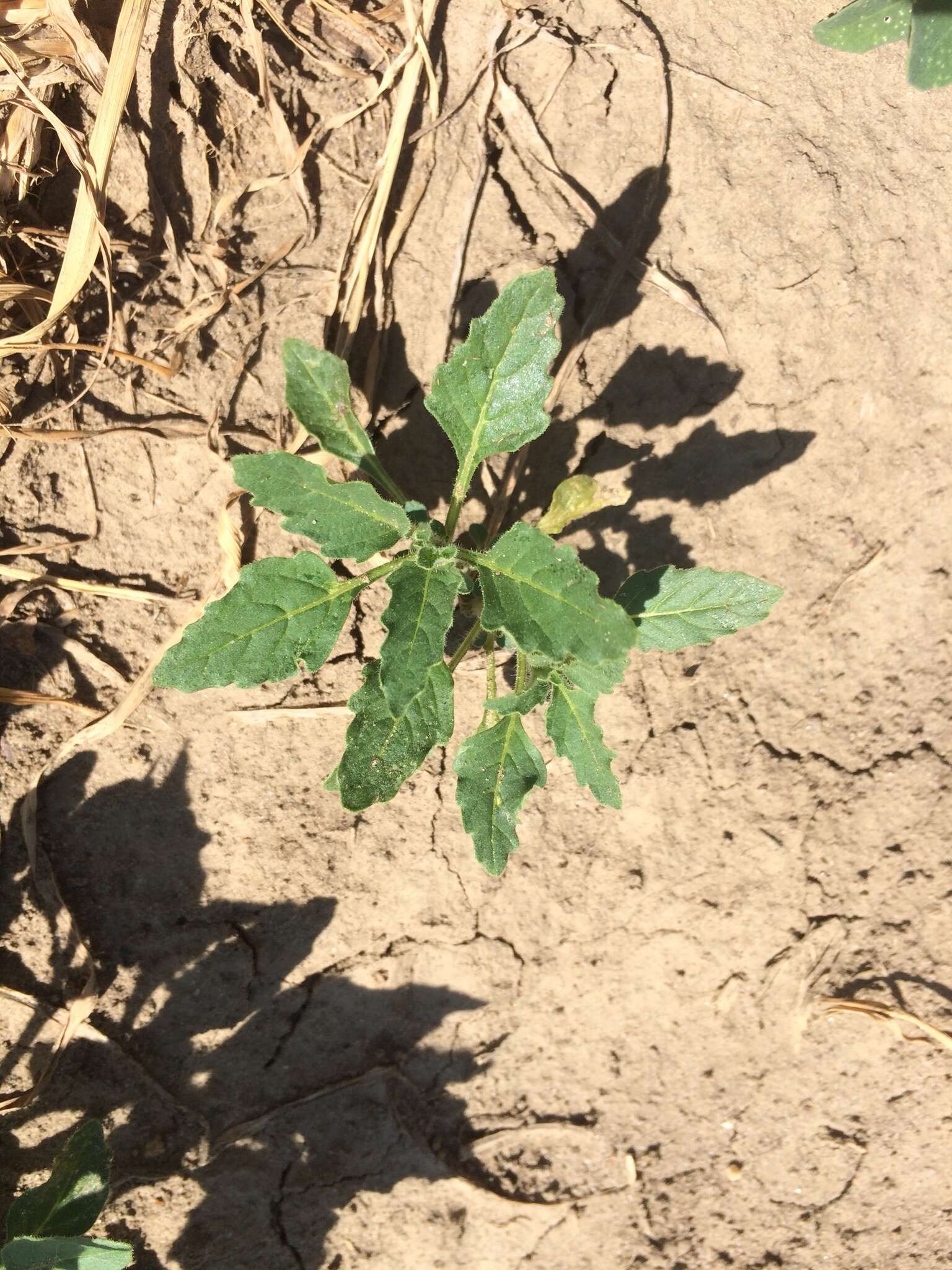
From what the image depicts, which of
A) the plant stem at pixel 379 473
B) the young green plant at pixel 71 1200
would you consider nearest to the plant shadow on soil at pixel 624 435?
the plant stem at pixel 379 473

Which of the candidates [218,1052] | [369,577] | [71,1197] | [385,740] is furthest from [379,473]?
[71,1197]

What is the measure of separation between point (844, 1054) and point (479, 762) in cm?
165

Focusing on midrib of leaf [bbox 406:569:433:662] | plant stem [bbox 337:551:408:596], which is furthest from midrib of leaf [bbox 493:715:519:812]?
plant stem [bbox 337:551:408:596]

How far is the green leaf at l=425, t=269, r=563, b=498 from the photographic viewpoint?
7.38 feet

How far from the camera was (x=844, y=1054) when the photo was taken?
2998 millimetres

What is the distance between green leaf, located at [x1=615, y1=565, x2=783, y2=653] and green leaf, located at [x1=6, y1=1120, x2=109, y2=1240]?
2.05 m

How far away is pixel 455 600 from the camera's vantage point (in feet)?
7.72

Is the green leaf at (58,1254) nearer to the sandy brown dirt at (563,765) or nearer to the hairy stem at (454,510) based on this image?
the sandy brown dirt at (563,765)

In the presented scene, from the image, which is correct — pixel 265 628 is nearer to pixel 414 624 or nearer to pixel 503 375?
pixel 414 624

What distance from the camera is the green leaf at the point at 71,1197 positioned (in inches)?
102

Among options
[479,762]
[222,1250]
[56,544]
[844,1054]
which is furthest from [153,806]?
[844,1054]

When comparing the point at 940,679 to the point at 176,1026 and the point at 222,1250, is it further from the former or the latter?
the point at 222,1250

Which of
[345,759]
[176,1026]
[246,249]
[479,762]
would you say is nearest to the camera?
[345,759]

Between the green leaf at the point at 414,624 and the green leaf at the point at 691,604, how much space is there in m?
0.49
